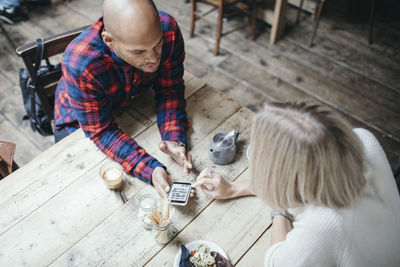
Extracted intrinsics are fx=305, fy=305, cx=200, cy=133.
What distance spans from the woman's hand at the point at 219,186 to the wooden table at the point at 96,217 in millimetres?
30

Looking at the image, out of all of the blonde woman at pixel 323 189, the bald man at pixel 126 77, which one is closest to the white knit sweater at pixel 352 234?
the blonde woman at pixel 323 189

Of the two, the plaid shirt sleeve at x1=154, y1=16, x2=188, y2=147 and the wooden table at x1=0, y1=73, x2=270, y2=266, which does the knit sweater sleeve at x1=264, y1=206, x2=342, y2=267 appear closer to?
the wooden table at x1=0, y1=73, x2=270, y2=266

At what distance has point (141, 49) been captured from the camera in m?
1.24

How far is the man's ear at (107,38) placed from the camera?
50.1 inches

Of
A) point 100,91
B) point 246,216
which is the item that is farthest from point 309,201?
point 100,91

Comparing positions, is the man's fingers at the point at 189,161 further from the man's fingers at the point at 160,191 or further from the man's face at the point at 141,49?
the man's face at the point at 141,49

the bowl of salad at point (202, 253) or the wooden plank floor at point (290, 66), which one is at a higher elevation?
the bowl of salad at point (202, 253)

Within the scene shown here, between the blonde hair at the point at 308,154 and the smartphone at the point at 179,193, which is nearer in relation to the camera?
the blonde hair at the point at 308,154

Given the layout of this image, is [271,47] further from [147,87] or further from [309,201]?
[309,201]

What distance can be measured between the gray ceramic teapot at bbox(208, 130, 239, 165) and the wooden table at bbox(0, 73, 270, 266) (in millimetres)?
39

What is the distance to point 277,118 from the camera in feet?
2.86

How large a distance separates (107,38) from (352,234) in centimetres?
116

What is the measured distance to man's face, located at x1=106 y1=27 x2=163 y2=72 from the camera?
1.22 metres

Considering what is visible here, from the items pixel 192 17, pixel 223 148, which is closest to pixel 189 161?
pixel 223 148
